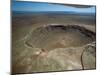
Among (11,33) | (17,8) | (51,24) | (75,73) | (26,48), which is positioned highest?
(17,8)

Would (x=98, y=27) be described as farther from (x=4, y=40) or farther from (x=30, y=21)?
(x=4, y=40)

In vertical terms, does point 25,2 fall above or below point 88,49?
above

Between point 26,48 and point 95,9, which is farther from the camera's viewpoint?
point 95,9

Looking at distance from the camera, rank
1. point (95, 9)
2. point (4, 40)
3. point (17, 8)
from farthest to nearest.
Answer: point (95, 9) < point (17, 8) < point (4, 40)

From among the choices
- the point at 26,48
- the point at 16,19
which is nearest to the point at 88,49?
the point at 26,48

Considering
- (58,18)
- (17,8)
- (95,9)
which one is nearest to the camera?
(17,8)

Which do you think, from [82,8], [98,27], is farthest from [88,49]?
[82,8]
